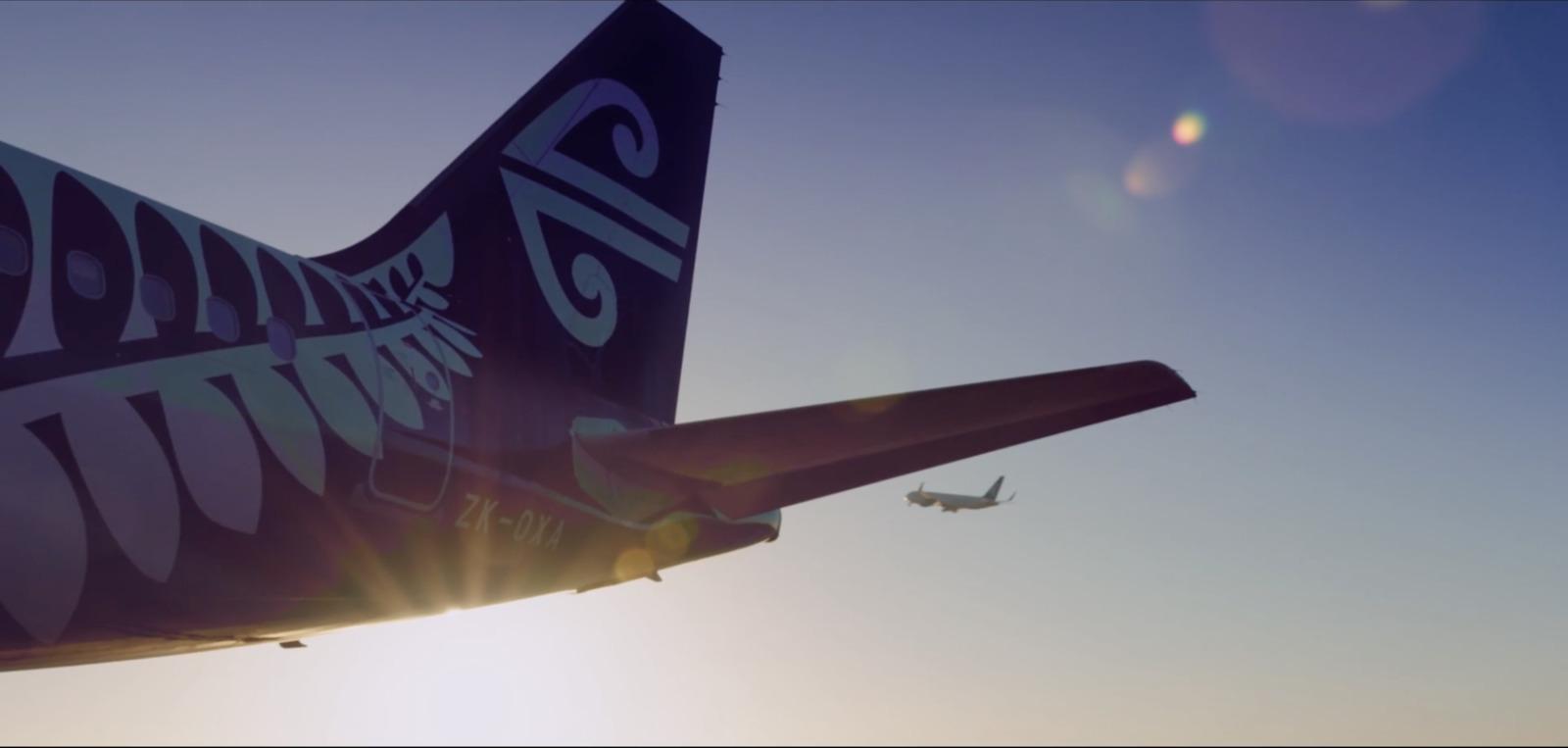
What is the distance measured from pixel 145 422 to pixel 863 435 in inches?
154

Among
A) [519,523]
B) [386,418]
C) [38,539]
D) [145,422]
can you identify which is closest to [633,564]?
[519,523]

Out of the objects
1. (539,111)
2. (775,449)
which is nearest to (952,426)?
(775,449)

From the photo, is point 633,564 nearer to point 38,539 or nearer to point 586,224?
point 586,224


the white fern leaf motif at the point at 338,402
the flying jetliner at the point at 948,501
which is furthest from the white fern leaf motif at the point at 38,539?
the flying jetliner at the point at 948,501

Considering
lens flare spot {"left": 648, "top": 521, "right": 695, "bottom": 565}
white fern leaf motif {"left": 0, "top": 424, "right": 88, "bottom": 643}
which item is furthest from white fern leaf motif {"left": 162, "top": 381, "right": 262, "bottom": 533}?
lens flare spot {"left": 648, "top": 521, "right": 695, "bottom": 565}

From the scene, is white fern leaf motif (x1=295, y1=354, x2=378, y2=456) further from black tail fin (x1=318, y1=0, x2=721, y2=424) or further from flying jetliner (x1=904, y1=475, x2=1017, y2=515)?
flying jetliner (x1=904, y1=475, x2=1017, y2=515)

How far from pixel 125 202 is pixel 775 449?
4.03 meters

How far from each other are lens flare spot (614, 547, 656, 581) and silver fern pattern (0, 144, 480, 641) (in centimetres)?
232

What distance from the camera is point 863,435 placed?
312 inches

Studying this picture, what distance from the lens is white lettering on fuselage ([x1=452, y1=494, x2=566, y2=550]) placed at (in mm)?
9312

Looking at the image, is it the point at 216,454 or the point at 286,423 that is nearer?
the point at 216,454

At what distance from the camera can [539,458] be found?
10.1 meters

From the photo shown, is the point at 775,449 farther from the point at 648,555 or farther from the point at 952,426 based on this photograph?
the point at 648,555

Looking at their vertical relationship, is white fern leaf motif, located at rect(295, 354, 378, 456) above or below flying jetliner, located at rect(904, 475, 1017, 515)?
below
